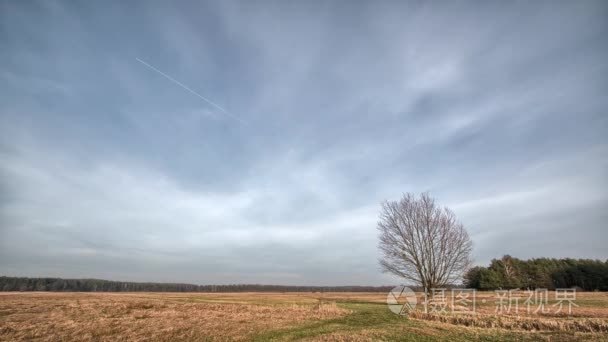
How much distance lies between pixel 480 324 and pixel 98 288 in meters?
212

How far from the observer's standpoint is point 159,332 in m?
15.4

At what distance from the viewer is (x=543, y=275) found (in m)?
74.3

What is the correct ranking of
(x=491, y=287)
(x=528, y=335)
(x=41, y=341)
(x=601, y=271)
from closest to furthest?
(x=528, y=335), (x=41, y=341), (x=601, y=271), (x=491, y=287)

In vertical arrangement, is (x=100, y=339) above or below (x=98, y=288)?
above

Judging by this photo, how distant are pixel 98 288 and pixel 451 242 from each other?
680ft

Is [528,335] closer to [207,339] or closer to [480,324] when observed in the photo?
[480,324]

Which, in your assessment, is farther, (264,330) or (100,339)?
(264,330)

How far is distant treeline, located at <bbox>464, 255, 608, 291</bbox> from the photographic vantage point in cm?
7044

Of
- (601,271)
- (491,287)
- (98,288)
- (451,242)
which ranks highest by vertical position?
(451,242)

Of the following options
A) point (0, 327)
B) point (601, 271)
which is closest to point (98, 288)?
point (0, 327)

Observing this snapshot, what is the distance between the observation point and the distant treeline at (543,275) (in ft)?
231

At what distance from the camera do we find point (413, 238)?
90.3ft

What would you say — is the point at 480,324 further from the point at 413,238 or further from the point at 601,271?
the point at 601,271

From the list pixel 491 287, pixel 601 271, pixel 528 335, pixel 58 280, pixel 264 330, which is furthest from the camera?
pixel 58 280
